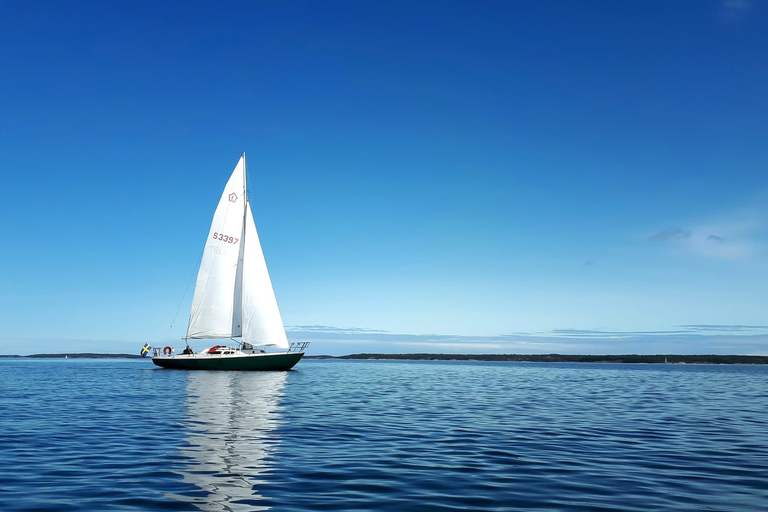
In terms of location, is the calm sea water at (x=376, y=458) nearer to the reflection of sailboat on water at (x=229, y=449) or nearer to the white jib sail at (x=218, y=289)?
the reflection of sailboat on water at (x=229, y=449)

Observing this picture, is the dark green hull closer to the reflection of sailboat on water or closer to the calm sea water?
the reflection of sailboat on water

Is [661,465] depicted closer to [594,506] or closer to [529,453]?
[529,453]

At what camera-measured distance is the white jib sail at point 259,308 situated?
73438 mm

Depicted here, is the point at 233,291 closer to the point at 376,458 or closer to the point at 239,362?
the point at 239,362

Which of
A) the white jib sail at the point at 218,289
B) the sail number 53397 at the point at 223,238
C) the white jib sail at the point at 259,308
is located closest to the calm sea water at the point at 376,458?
the white jib sail at the point at 259,308

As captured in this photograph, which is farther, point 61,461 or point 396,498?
point 61,461

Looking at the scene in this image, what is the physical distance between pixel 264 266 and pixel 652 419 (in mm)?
55447

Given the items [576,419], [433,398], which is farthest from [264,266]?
[576,419]

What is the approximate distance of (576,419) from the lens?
27531 mm

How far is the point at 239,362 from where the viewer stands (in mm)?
70375

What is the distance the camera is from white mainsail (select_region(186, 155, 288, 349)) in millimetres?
73688

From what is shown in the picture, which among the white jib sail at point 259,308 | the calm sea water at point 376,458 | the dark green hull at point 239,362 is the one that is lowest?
the calm sea water at point 376,458

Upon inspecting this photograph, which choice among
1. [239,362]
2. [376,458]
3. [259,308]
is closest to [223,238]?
[259,308]

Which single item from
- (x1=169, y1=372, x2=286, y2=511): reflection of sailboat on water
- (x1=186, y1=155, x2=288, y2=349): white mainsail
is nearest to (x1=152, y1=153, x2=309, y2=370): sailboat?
(x1=186, y1=155, x2=288, y2=349): white mainsail
